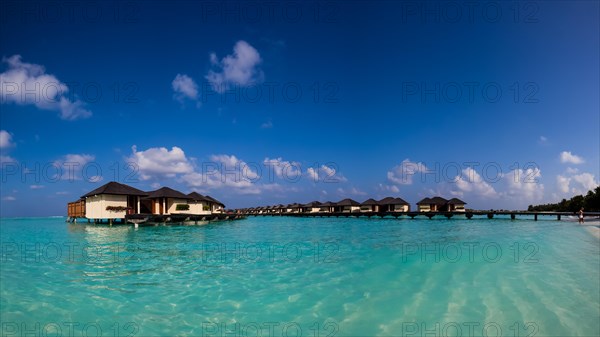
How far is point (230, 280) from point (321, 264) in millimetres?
3291

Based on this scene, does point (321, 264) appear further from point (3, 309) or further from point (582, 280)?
point (3, 309)

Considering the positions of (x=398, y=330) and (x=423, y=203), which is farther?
(x=423, y=203)

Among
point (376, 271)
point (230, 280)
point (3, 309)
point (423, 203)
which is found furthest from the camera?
point (423, 203)

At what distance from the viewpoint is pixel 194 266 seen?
9867mm

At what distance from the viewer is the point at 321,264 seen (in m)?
10.2

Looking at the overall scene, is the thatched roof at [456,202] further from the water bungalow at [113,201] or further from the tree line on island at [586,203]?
the water bungalow at [113,201]

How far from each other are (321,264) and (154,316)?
18.3 feet

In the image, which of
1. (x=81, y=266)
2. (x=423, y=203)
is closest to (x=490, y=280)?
(x=81, y=266)

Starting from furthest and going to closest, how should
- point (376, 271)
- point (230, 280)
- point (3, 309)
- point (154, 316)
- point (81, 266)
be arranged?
1. point (81, 266)
2. point (376, 271)
3. point (230, 280)
4. point (3, 309)
5. point (154, 316)

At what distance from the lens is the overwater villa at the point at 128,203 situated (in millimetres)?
30219

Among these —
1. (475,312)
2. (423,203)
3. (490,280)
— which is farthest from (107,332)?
(423,203)

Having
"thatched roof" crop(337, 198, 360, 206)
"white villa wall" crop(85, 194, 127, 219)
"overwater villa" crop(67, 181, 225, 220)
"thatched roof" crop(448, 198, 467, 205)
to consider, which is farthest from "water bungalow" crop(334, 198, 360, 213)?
"white villa wall" crop(85, 194, 127, 219)

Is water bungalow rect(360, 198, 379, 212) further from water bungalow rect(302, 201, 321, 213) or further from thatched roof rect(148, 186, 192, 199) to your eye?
thatched roof rect(148, 186, 192, 199)

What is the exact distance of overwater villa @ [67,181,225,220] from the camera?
30.2 m
